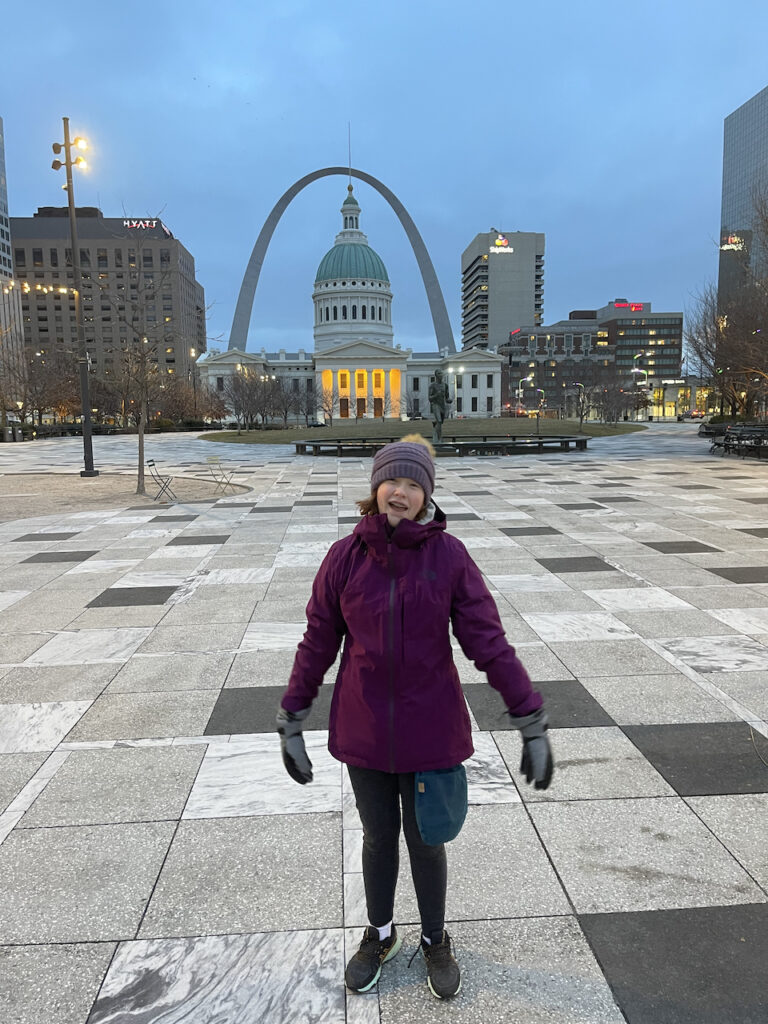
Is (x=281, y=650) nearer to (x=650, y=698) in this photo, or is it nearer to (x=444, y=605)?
(x=650, y=698)

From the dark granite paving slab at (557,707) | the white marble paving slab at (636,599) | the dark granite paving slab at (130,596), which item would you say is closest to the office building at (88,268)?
the dark granite paving slab at (130,596)

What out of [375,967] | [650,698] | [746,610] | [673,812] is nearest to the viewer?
[375,967]

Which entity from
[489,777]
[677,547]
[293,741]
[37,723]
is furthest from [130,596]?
[677,547]

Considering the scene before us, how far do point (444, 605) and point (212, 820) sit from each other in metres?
2.10

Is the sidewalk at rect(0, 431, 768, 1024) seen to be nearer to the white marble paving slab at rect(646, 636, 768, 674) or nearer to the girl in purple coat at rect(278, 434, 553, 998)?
the white marble paving slab at rect(646, 636, 768, 674)

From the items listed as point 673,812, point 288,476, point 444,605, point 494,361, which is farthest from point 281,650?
point 494,361

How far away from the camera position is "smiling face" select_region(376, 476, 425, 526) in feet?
7.93

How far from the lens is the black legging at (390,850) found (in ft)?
8.20

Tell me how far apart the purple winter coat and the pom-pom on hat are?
15 centimetres

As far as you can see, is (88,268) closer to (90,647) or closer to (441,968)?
(90,647)

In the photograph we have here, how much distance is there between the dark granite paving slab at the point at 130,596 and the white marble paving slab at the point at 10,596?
890mm

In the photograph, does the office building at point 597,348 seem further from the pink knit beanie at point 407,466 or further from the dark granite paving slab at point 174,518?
the pink knit beanie at point 407,466

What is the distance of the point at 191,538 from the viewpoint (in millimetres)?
11672

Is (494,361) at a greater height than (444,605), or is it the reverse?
(494,361)
